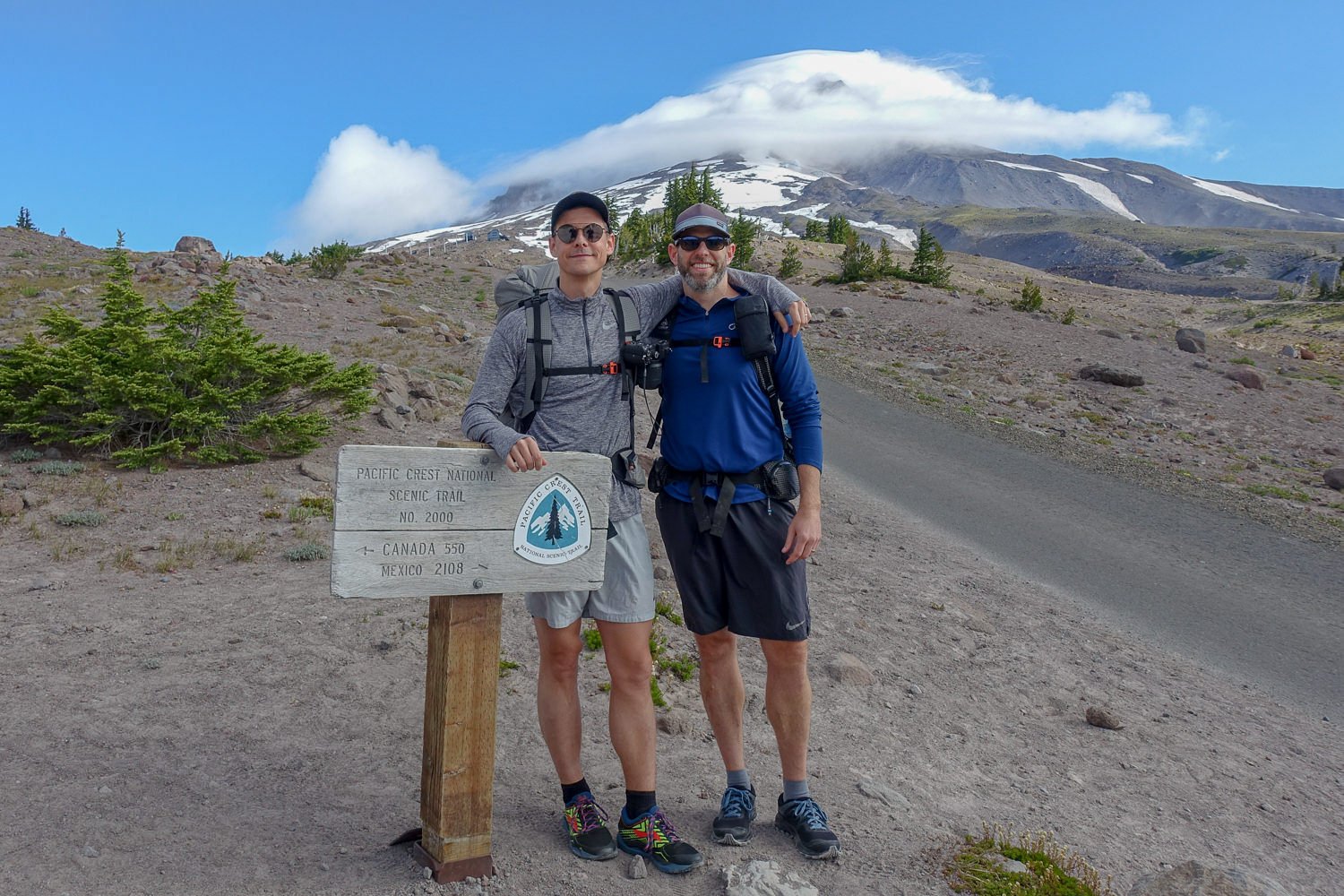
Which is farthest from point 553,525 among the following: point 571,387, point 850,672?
point 850,672

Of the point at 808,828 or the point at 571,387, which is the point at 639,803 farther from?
the point at 571,387

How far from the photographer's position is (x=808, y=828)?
3.56 metres

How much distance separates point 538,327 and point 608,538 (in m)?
0.80

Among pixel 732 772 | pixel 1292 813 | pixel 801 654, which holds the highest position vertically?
pixel 801 654

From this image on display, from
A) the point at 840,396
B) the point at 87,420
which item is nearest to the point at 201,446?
the point at 87,420

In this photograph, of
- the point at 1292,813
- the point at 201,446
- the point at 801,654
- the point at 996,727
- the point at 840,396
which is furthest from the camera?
the point at 840,396

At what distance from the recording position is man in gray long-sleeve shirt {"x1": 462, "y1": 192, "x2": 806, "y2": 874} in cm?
326

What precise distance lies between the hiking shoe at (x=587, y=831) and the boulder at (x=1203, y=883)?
1915 millimetres

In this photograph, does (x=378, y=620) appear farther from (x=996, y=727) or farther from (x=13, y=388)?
(x=13, y=388)

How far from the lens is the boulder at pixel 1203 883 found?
10.1 ft

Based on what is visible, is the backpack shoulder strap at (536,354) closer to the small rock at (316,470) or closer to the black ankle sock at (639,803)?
the black ankle sock at (639,803)

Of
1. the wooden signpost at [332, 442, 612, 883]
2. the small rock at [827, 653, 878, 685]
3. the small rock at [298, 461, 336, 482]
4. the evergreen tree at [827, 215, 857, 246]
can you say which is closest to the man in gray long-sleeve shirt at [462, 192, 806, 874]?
the wooden signpost at [332, 442, 612, 883]

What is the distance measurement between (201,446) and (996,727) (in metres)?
7.98

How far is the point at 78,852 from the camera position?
10.7 feet
